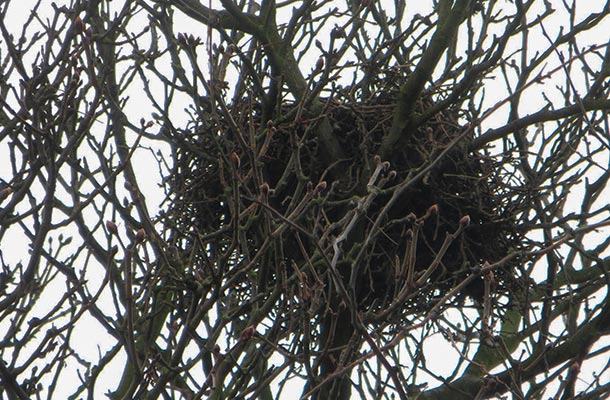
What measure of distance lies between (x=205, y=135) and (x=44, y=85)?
637 mm

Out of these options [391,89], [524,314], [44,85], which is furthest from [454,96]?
[44,85]

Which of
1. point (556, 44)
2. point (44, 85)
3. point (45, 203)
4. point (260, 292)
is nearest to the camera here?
point (45, 203)

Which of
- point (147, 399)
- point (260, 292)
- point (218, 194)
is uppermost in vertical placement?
point (218, 194)

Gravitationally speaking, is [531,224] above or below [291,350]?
above

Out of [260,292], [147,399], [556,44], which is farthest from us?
[556,44]

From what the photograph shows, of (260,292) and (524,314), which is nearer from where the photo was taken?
(260,292)

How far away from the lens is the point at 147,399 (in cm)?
230

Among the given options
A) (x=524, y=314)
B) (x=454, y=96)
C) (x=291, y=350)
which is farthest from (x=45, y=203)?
(x=524, y=314)

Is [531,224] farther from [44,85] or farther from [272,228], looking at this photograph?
[44,85]

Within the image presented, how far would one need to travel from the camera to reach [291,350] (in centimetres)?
271

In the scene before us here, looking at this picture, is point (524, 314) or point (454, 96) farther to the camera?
point (524, 314)

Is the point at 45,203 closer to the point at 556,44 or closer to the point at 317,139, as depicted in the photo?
the point at 317,139

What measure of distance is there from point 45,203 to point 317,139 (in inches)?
44.7

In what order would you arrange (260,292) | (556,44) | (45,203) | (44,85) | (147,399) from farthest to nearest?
1. (556,44)
2. (44,85)
3. (260,292)
4. (45,203)
5. (147,399)
